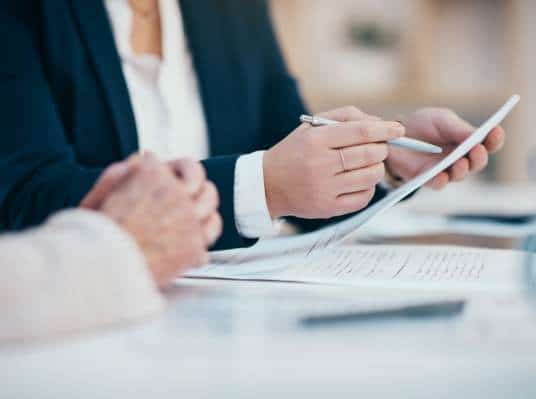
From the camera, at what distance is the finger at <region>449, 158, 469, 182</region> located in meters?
0.65

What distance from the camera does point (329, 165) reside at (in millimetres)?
533

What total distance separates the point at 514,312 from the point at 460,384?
0.11 metres

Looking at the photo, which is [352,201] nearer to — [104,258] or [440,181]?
[440,181]

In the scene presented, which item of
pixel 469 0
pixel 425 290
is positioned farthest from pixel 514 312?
pixel 469 0

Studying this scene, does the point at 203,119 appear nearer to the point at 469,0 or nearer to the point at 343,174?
the point at 343,174

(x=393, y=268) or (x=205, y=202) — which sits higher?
(x=205, y=202)

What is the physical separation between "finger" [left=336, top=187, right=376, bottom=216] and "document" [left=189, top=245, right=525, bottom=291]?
0.04m

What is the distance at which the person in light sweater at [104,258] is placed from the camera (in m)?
0.31

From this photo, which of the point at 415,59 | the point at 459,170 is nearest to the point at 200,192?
the point at 459,170

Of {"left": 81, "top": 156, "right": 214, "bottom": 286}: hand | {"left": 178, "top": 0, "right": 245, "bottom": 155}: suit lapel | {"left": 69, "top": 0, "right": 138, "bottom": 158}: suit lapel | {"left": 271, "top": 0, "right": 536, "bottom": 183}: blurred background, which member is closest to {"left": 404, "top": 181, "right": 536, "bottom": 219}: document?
{"left": 178, "top": 0, "right": 245, "bottom": 155}: suit lapel

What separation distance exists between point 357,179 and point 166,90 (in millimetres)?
360

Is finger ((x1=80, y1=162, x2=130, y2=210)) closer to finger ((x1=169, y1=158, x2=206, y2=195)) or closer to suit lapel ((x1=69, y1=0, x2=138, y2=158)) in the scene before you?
finger ((x1=169, y1=158, x2=206, y2=195))

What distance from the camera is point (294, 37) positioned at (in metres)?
2.11

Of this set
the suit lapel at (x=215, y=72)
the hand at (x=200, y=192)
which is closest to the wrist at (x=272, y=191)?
the hand at (x=200, y=192)
